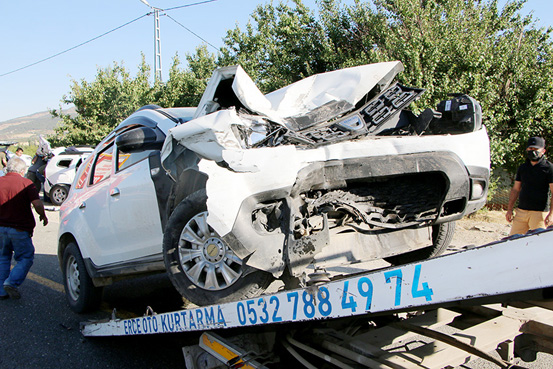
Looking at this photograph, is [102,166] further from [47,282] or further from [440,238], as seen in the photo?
[440,238]

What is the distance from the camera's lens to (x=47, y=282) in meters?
6.26

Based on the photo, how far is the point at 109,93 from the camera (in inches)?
883

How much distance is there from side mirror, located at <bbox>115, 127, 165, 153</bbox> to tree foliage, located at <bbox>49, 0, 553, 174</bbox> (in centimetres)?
755

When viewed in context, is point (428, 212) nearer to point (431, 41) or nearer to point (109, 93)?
point (431, 41)

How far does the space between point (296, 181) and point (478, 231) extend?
6414 millimetres

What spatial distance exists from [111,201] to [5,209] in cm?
236

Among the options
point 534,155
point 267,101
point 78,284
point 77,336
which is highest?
point 267,101

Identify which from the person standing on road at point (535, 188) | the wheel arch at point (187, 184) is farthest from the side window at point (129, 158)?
the person standing on road at point (535, 188)

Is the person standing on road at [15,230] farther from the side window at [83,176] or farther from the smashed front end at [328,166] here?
the smashed front end at [328,166]

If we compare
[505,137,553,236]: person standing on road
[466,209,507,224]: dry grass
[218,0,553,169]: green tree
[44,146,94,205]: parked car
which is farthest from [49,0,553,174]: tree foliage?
[44,146,94,205]: parked car

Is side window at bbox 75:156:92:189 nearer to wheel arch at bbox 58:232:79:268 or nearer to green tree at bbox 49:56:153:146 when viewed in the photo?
wheel arch at bbox 58:232:79:268

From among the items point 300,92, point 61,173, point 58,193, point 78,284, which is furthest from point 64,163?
point 300,92

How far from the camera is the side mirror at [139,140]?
3.66 meters

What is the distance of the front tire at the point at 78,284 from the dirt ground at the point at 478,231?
4833 millimetres
